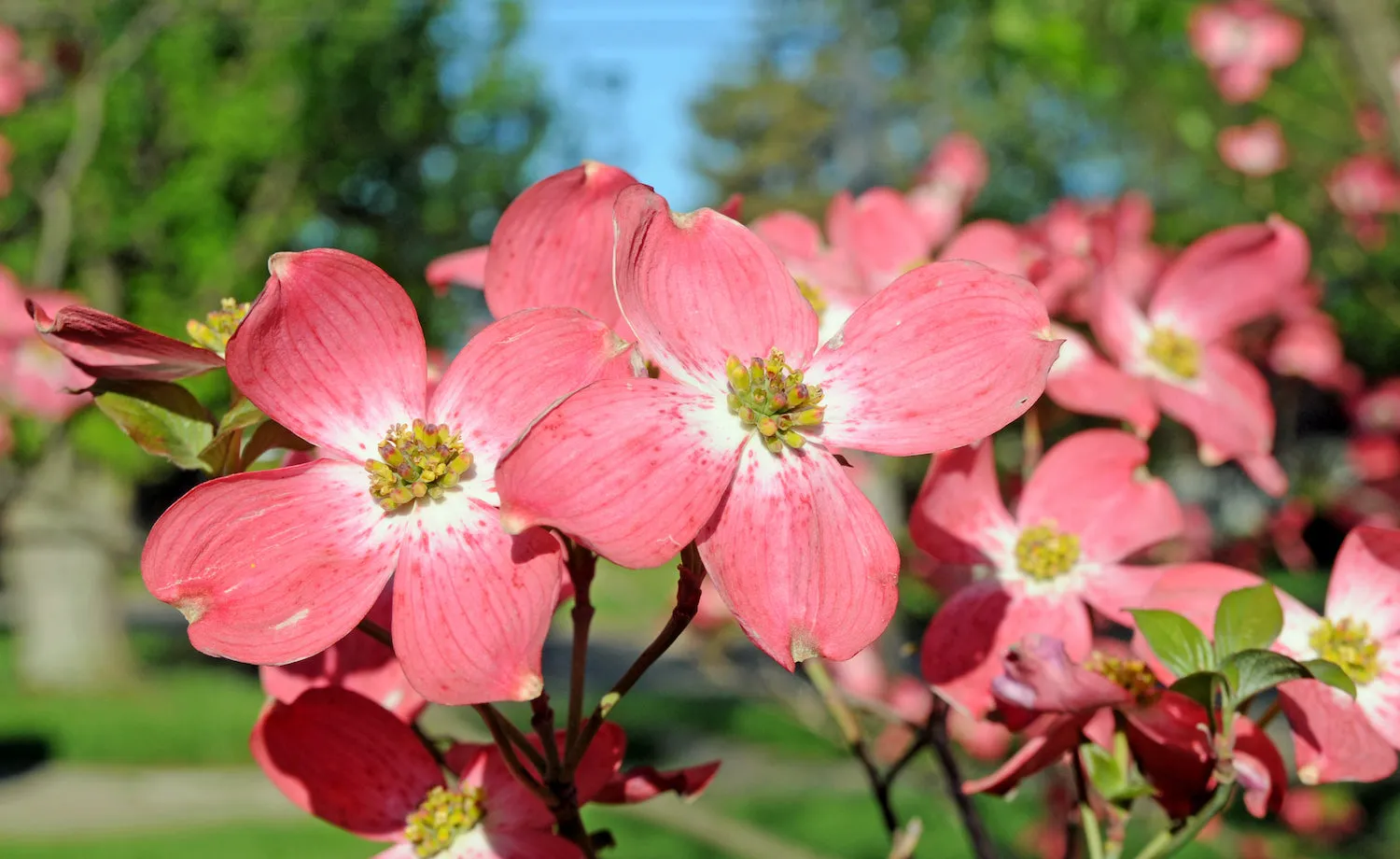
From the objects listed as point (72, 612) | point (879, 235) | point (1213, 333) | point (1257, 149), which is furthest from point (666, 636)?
→ point (72, 612)

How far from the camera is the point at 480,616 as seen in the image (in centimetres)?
42

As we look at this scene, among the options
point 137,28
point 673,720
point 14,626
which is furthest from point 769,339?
point 14,626

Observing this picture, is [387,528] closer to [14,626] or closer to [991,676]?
[991,676]

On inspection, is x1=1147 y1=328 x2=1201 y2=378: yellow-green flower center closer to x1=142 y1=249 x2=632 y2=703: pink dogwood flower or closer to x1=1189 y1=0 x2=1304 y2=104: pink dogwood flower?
x1=142 y1=249 x2=632 y2=703: pink dogwood flower

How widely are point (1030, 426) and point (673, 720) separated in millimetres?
7839

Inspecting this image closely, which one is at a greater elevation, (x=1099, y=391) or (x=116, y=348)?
(x=116, y=348)

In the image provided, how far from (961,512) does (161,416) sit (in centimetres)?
39

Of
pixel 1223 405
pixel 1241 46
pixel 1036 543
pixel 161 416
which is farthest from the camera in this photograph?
pixel 1241 46

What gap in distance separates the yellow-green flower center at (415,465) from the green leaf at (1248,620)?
1.03 ft

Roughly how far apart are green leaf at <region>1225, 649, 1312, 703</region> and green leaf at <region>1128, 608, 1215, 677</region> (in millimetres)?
15

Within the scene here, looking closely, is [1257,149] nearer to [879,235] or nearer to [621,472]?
[879,235]

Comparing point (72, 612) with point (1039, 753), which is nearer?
→ point (1039, 753)

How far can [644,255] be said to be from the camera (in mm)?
479

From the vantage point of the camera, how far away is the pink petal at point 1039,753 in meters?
0.53
